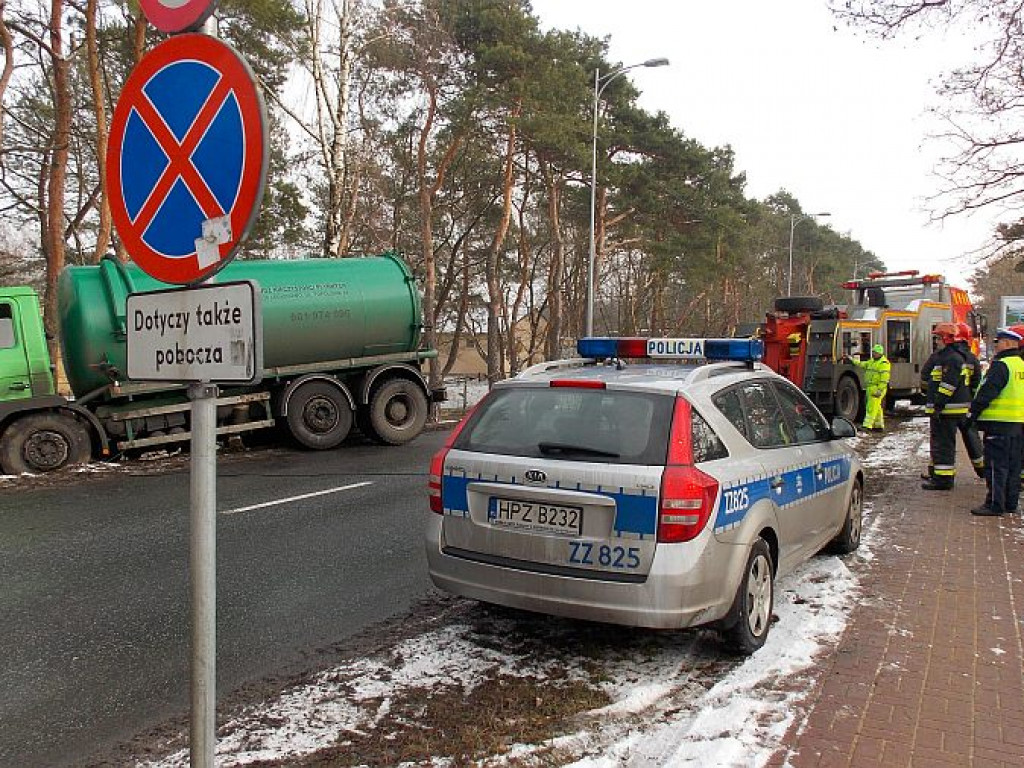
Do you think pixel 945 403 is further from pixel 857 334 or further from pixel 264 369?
pixel 857 334

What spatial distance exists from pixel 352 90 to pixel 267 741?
22923mm

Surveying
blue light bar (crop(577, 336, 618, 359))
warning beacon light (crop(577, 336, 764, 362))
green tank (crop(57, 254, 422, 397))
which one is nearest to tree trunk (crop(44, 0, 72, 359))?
green tank (crop(57, 254, 422, 397))

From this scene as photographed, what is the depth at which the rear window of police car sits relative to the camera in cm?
399

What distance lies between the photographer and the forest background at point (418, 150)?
17984 mm

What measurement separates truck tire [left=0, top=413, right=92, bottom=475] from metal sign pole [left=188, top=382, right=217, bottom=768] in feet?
29.8

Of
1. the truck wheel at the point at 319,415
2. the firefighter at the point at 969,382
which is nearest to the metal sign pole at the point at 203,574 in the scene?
the firefighter at the point at 969,382

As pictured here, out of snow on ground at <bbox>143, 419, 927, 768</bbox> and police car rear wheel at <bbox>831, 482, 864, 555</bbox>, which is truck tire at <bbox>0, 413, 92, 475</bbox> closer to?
snow on ground at <bbox>143, 419, 927, 768</bbox>

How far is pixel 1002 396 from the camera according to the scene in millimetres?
7668

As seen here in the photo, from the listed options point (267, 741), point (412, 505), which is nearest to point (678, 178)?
point (412, 505)

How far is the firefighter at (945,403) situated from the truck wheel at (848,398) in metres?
6.92

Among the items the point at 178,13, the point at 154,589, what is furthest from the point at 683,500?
the point at 154,589

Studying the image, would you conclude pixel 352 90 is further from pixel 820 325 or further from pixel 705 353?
pixel 705 353

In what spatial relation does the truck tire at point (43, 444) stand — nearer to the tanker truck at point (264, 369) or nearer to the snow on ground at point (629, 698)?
the tanker truck at point (264, 369)

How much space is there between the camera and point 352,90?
23.5 metres
